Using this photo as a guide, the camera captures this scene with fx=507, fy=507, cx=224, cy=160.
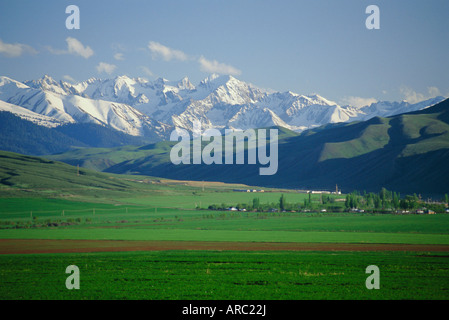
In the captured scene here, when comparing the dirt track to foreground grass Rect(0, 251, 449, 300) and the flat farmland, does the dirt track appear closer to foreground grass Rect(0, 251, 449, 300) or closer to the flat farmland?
the flat farmland

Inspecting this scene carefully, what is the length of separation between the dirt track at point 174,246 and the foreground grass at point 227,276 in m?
8.87

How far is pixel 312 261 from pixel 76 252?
31293 mm

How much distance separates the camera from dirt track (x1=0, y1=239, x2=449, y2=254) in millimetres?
67562

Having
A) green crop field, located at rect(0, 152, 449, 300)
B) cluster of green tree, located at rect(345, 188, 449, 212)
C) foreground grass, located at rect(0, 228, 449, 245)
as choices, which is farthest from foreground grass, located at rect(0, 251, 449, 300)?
cluster of green tree, located at rect(345, 188, 449, 212)

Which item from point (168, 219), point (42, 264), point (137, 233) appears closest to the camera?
point (42, 264)

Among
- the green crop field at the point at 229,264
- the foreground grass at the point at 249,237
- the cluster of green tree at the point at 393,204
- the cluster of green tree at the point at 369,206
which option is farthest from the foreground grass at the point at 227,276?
the cluster of green tree at the point at 369,206

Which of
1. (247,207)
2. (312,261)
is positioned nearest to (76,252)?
(312,261)

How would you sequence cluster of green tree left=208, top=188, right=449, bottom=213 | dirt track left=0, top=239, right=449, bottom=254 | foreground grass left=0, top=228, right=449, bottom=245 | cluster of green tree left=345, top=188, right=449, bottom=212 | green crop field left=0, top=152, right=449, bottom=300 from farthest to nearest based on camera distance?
1. cluster of green tree left=208, top=188, right=449, bottom=213
2. cluster of green tree left=345, top=188, right=449, bottom=212
3. foreground grass left=0, top=228, right=449, bottom=245
4. dirt track left=0, top=239, right=449, bottom=254
5. green crop field left=0, top=152, right=449, bottom=300

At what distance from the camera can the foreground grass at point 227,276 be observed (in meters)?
34.7

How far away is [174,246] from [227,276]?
32383 mm

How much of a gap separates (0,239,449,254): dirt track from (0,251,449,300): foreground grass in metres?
8.87

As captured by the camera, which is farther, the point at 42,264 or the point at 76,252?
the point at 76,252
